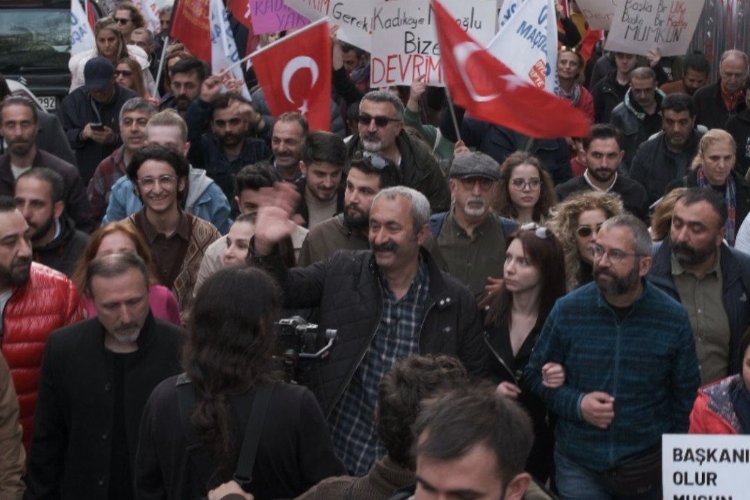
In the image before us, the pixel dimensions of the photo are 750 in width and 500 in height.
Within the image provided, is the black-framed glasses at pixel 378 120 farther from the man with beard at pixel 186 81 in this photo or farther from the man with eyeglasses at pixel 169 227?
the man with beard at pixel 186 81

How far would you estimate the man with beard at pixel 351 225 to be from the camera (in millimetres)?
7449

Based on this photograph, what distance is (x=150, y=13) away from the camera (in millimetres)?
18219

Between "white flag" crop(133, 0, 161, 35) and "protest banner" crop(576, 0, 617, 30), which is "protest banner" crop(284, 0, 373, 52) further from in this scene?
"white flag" crop(133, 0, 161, 35)

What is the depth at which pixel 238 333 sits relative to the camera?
4.71 meters

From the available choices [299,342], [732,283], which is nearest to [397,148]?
[732,283]

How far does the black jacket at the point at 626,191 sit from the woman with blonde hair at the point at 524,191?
0.97m

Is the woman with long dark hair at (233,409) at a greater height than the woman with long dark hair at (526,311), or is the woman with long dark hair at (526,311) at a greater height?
the woman with long dark hair at (233,409)

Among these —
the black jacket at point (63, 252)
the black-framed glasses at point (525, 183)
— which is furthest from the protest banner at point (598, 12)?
the black jacket at point (63, 252)

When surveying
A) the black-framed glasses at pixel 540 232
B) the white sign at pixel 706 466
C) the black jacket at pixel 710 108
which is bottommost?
the black jacket at pixel 710 108

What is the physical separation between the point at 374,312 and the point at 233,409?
5.76ft

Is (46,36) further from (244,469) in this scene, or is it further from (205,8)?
(244,469)

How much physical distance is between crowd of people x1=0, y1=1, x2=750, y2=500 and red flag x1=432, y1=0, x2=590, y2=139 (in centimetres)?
36

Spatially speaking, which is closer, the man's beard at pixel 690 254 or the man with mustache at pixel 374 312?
the man with mustache at pixel 374 312

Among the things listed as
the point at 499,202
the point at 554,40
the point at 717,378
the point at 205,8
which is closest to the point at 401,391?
the point at 717,378
